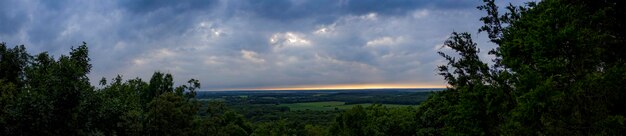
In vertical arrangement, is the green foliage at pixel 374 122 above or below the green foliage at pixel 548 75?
below

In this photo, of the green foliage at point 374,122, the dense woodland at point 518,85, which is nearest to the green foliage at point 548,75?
the dense woodland at point 518,85

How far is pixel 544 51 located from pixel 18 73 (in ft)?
98.5

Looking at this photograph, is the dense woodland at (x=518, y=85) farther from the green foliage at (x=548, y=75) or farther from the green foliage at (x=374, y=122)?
the green foliage at (x=374, y=122)

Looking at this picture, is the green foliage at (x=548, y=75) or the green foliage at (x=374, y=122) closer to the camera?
the green foliage at (x=548, y=75)

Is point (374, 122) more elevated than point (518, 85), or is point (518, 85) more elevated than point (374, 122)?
point (518, 85)

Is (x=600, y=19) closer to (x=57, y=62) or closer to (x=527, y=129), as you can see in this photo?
(x=527, y=129)

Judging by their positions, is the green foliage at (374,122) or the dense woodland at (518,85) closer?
→ the dense woodland at (518,85)

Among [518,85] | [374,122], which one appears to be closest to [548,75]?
[518,85]

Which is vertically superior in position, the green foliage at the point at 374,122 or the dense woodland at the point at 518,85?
the dense woodland at the point at 518,85

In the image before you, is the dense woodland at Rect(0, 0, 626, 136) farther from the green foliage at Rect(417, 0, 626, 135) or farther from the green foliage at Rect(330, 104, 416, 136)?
the green foliage at Rect(330, 104, 416, 136)

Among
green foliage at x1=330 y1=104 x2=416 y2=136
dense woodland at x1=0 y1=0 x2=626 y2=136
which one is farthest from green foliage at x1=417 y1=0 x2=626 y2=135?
green foliage at x1=330 y1=104 x2=416 y2=136

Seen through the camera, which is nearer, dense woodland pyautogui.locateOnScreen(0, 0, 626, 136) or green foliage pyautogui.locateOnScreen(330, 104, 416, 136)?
dense woodland pyautogui.locateOnScreen(0, 0, 626, 136)

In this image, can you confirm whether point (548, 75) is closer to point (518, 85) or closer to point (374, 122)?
point (518, 85)

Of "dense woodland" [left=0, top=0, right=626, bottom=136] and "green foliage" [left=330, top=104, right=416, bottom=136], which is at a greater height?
"dense woodland" [left=0, top=0, right=626, bottom=136]
